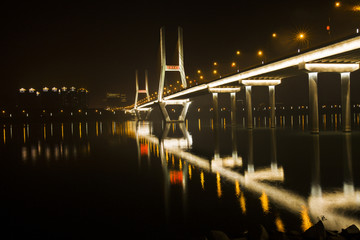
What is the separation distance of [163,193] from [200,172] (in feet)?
9.15

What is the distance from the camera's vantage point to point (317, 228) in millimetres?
4348

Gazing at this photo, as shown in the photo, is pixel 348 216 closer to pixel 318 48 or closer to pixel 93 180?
pixel 93 180

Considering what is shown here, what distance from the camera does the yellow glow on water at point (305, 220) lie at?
504 centimetres

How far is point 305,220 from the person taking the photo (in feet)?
17.5

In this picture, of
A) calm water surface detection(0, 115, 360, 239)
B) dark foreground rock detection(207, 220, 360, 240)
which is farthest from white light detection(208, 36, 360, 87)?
dark foreground rock detection(207, 220, 360, 240)

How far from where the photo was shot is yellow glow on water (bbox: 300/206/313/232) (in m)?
5.04

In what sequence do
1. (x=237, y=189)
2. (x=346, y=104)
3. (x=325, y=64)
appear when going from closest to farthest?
1. (x=237, y=189)
2. (x=325, y=64)
3. (x=346, y=104)

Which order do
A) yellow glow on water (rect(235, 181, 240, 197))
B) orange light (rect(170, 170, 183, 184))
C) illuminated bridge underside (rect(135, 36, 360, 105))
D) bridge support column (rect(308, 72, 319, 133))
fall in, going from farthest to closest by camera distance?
bridge support column (rect(308, 72, 319, 133))
illuminated bridge underside (rect(135, 36, 360, 105))
orange light (rect(170, 170, 183, 184))
yellow glow on water (rect(235, 181, 240, 197))

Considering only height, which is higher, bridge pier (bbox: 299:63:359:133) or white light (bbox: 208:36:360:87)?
white light (bbox: 208:36:360:87)

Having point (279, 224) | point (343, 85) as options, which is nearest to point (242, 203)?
point (279, 224)

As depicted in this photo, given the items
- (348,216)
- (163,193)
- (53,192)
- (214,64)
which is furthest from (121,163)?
(214,64)

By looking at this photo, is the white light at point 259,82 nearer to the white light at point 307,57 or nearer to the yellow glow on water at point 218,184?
the white light at point 307,57

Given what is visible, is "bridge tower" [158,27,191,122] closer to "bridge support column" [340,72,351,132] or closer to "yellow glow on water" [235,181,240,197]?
"bridge support column" [340,72,351,132]

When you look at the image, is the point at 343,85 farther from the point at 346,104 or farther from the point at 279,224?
the point at 279,224
